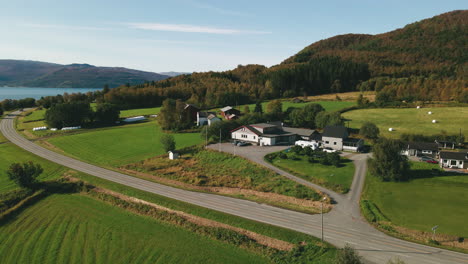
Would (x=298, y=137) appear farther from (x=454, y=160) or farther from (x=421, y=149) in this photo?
(x=454, y=160)

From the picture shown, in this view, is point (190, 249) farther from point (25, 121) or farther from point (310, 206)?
point (25, 121)

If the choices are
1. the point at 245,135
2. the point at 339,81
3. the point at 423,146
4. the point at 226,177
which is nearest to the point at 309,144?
the point at 245,135

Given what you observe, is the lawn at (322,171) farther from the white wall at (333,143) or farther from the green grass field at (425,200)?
the white wall at (333,143)

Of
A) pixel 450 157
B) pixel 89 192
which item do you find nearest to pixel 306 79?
pixel 450 157

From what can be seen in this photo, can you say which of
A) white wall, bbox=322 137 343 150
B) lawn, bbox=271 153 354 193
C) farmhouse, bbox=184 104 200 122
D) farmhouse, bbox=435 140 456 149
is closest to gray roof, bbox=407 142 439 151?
farmhouse, bbox=435 140 456 149

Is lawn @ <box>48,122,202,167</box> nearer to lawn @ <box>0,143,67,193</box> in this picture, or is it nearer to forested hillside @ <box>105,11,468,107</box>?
lawn @ <box>0,143,67,193</box>

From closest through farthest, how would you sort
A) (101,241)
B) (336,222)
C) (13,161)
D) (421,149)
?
(101,241) → (336,222) → (421,149) → (13,161)
